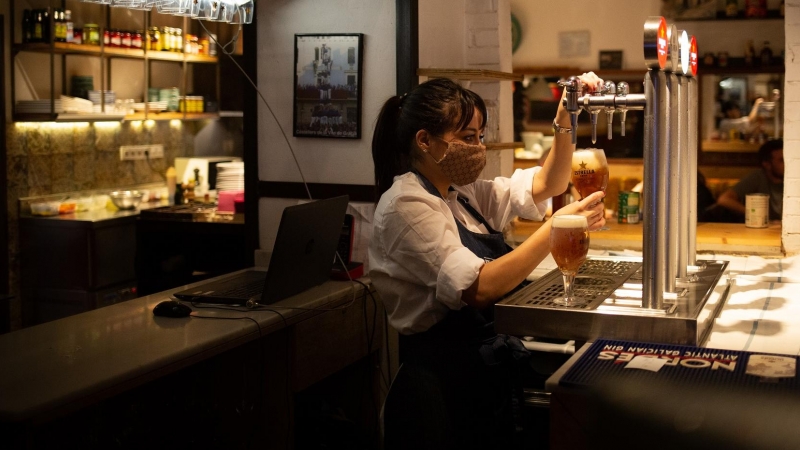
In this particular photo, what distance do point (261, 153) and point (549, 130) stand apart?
440cm

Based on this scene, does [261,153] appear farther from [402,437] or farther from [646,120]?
[646,120]

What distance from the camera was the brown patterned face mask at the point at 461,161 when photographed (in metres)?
2.46

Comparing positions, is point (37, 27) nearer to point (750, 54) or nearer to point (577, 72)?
point (577, 72)

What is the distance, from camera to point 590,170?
2.15 m

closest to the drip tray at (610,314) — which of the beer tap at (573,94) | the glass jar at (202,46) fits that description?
the beer tap at (573,94)

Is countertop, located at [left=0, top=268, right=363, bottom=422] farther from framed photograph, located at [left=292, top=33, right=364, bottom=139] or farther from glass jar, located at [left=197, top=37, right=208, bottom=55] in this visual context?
glass jar, located at [left=197, top=37, right=208, bottom=55]

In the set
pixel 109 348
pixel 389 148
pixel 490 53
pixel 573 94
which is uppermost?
pixel 490 53

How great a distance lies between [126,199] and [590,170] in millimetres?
5014

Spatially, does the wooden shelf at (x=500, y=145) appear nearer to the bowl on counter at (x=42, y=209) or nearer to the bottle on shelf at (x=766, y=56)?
the bowl on counter at (x=42, y=209)

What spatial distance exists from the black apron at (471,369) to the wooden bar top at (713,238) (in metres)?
2.11

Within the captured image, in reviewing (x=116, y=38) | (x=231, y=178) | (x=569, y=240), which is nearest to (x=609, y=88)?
(x=569, y=240)

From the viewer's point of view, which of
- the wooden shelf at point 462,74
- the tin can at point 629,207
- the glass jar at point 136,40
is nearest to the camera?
A: the wooden shelf at point 462,74

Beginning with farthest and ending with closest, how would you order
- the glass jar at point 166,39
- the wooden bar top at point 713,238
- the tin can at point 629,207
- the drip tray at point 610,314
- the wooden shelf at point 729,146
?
the wooden shelf at point 729,146 < the glass jar at point 166,39 < the tin can at point 629,207 < the wooden bar top at point 713,238 < the drip tray at point 610,314

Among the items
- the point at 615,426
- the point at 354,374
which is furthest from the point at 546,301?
the point at 354,374
